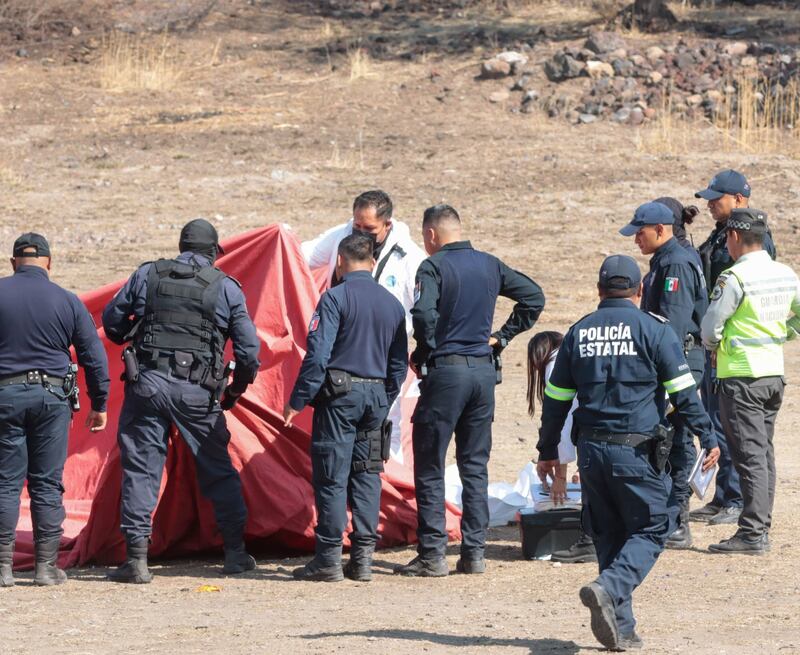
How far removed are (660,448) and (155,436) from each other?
257 centimetres

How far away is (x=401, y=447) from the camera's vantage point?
29.0 ft

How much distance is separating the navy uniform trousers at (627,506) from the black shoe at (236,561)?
2181mm

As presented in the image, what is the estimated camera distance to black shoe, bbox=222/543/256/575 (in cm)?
752

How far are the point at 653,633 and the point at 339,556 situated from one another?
5.59ft

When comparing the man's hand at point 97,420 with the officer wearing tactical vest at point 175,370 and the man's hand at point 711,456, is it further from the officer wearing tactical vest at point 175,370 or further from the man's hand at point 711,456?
the man's hand at point 711,456

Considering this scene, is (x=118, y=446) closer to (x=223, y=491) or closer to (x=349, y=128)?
(x=223, y=491)

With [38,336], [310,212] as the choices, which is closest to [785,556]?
[38,336]

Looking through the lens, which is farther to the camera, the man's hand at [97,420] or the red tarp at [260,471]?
the red tarp at [260,471]

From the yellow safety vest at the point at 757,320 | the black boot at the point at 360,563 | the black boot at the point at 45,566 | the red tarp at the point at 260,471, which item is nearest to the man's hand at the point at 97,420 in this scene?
the red tarp at the point at 260,471

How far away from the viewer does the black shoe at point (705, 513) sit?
8.64m

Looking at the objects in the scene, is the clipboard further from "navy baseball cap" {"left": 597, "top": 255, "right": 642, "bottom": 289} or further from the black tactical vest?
the black tactical vest

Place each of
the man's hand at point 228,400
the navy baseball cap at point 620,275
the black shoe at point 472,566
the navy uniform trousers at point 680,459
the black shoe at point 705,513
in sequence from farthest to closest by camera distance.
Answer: the black shoe at point 705,513 < the black shoe at point 472,566 < the man's hand at point 228,400 < the navy uniform trousers at point 680,459 < the navy baseball cap at point 620,275

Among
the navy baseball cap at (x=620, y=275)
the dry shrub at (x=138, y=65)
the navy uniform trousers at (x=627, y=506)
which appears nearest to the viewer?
the navy uniform trousers at (x=627, y=506)

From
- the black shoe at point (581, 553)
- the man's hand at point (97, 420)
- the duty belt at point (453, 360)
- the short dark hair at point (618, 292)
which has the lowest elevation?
the black shoe at point (581, 553)
